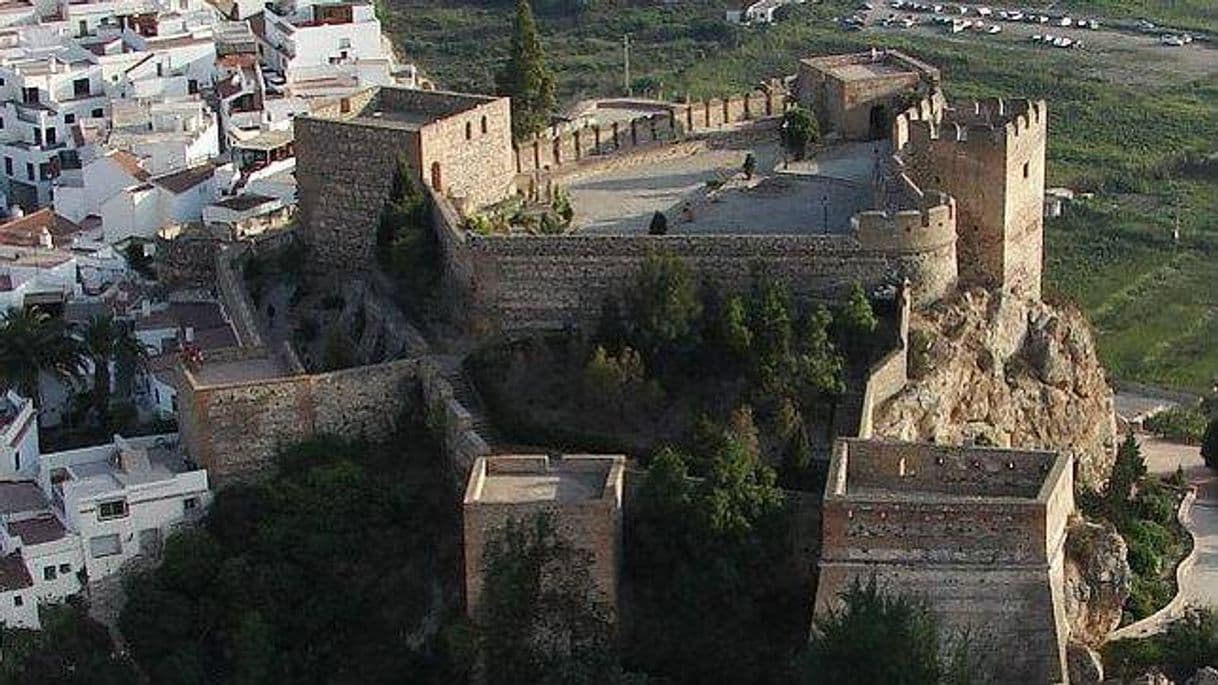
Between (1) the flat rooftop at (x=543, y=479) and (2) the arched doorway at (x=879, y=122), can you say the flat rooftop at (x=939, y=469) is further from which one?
(2) the arched doorway at (x=879, y=122)

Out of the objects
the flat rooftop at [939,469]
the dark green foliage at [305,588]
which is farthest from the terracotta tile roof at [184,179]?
the flat rooftop at [939,469]

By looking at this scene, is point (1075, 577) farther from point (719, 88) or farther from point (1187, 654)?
point (719, 88)

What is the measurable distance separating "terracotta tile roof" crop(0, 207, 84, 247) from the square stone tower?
39.0 feet

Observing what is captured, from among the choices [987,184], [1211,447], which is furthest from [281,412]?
[1211,447]

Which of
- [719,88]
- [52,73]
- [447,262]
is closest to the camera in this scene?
[447,262]

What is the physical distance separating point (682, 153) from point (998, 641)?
1067 centimetres

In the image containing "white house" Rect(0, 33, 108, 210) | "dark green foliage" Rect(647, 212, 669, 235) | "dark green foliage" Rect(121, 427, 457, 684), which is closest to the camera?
"dark green foliage" Rect(121, 427, 457, 684)

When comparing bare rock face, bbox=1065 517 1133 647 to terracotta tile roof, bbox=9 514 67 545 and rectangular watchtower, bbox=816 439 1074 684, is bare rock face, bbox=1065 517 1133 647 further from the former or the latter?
terracotta tile roof, bbox=9 514 67 545

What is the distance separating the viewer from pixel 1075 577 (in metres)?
20.2

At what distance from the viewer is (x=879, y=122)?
89.1 ft

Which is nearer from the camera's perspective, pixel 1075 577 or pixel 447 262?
pixel 1075 577

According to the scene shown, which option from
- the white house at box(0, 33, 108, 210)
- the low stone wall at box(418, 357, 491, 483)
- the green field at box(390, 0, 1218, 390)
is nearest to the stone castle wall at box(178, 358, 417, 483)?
the low stone wall at box(418, 357, 491, 483)

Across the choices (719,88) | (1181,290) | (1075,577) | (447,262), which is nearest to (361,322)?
(447,262)

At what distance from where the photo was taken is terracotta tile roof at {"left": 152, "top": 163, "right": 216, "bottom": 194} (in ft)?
99.8
